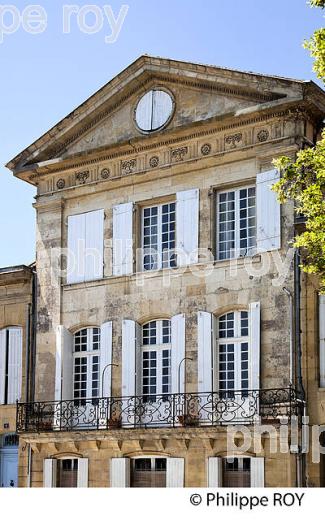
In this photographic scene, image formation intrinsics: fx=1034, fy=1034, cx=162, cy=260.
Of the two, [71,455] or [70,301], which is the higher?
[70,301]

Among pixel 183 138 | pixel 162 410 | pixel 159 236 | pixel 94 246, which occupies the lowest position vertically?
pixel 162 410

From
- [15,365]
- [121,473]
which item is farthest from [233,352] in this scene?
[15,365]

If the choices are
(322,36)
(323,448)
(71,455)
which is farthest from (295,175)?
(71,455)

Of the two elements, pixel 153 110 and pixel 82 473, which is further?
pixel 153 110

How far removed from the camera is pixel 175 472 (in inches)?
814

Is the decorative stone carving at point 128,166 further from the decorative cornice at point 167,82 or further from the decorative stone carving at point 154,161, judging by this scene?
the decorative cornice at point 167,82

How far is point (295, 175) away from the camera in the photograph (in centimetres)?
1580

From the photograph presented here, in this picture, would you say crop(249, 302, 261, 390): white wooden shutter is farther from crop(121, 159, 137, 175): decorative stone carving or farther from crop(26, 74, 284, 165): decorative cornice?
crop(121, 159, 137, 175): decorative stone carving

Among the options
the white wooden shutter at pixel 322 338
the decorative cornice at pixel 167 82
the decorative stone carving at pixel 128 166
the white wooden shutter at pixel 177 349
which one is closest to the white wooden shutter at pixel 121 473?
the white wooden shutter at pixel 177 349

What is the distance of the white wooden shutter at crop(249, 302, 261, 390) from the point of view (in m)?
19.9

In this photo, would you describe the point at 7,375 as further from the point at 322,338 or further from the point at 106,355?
the point at 322,338

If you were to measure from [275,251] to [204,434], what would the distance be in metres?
3.82

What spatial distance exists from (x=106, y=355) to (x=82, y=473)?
2.54m

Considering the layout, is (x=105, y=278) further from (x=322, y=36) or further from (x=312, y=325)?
(x=322, y=36)
